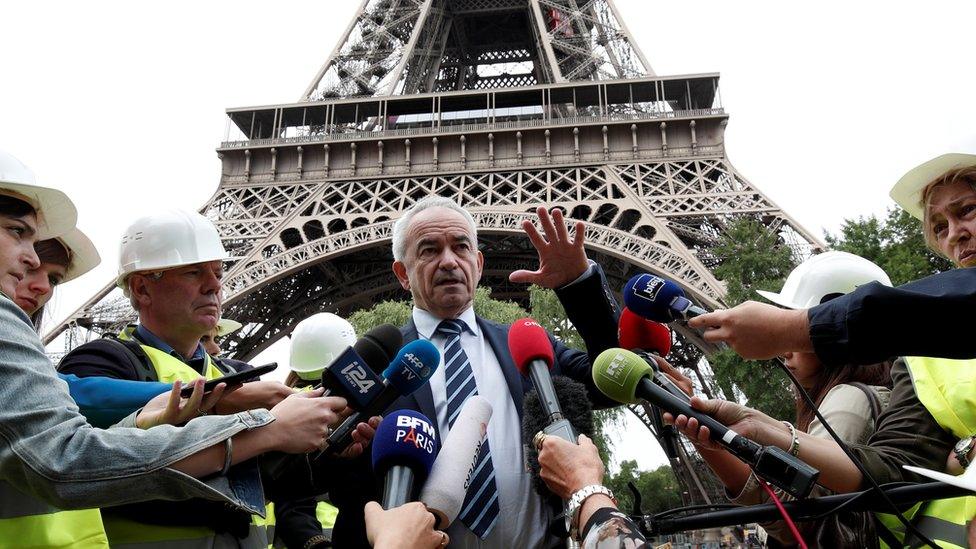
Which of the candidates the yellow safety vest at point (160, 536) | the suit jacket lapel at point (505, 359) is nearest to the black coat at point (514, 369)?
the suit jacket lapel at point (505, 359)

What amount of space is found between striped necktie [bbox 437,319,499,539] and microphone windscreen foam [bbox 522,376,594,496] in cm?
23

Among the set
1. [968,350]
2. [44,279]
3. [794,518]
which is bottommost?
[794,518]

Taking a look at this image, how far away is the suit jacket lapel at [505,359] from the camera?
2.54 metres

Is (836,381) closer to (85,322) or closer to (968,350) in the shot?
(968,350)

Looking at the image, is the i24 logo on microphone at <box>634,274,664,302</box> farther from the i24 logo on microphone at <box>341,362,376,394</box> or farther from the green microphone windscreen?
the i24 logo on microphone at <box>341,362,376,394</box>

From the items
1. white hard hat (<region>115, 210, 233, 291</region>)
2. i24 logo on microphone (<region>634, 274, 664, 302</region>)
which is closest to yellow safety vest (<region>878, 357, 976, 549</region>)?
i24 logo on microphone (<region>634, 274, 664, 302</region>)

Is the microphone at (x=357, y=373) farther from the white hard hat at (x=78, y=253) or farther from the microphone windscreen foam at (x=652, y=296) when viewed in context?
the white hard hat at (x=78, y=253)

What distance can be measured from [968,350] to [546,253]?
138 centimetres

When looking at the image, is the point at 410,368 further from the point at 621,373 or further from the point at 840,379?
the point at 840,379

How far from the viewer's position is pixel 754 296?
1421cm

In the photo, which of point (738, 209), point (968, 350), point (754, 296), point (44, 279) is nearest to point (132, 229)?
point (44, 279)

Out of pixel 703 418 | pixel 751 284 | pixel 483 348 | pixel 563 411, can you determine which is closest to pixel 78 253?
pixel 483 348

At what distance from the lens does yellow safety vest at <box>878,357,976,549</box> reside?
1.96 meters

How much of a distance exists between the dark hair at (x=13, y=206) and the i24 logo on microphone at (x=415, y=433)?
1.41m
